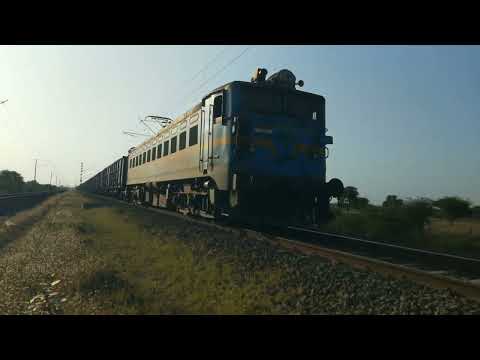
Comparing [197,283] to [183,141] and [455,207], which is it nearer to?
[183,141]

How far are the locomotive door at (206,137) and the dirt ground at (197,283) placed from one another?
2283mm

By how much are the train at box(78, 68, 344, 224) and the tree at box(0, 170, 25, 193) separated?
7281 cm

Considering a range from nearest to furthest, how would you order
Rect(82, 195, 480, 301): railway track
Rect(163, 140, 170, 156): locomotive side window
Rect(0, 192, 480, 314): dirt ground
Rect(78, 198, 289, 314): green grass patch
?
Rect(0, 192, 480, 314): dirt ground < Rect(78, 198, 289, 314): green grass patch < Rect(82, 195, 480, 301): railway track < Rect(163, 140, 170, 156): locomotive side window

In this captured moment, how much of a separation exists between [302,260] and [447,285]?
242cm

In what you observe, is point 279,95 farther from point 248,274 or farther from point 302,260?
point 248,274

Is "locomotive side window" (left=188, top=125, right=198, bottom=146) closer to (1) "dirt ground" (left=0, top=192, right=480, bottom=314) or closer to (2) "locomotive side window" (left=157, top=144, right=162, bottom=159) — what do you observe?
(1) "dirt ground" (left=0, top=192, right=480, bottom=314)

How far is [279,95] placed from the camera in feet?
35.4

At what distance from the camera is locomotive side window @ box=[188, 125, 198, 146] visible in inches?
490

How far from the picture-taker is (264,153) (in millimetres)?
10109

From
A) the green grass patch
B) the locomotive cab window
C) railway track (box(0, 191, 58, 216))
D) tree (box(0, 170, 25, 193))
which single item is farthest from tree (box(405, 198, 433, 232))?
tree (box(0, 170, 25, 193))

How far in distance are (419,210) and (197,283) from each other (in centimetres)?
1604

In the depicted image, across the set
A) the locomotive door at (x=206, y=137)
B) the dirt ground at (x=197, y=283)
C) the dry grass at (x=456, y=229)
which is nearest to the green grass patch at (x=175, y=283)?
the dirt ground at (x=197, y=283)

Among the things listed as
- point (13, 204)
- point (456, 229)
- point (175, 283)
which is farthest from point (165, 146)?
point (13, 204)
